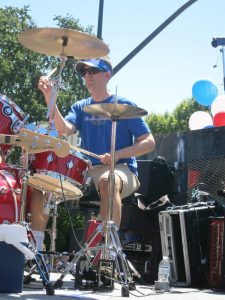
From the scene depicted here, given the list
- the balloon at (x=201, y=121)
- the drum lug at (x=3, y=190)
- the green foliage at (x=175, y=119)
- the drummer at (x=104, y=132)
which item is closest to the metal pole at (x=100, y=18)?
the balloon at (x=201, y=121)

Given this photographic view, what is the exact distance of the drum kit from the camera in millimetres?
3531

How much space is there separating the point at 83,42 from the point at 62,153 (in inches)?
40.2

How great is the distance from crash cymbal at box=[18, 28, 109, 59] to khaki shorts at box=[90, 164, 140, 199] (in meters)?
0.92

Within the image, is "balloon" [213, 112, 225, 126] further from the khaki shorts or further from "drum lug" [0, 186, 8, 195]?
"drum lug" [0, 186, 8, 195]

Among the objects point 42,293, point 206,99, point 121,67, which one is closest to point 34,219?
point 42,293

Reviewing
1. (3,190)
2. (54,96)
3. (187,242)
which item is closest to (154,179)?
(187,242)

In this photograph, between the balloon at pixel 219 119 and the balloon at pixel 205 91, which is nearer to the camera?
the balloon at pixel 219 119

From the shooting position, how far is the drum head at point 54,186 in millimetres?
3936

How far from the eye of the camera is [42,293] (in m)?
3.46

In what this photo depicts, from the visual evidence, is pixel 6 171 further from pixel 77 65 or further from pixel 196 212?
pixel 196 212

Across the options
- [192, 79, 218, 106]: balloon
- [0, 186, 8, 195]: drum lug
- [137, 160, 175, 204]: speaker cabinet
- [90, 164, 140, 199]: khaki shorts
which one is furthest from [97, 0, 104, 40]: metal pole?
[0, 186, 8, 195]: drum lug

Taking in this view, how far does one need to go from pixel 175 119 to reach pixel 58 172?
39623 millimetres

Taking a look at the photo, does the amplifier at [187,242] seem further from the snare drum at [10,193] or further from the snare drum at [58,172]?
the snare drum at [10,193]

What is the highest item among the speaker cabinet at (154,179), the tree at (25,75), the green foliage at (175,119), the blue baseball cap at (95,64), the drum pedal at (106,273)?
the green foliage at (175,119)
